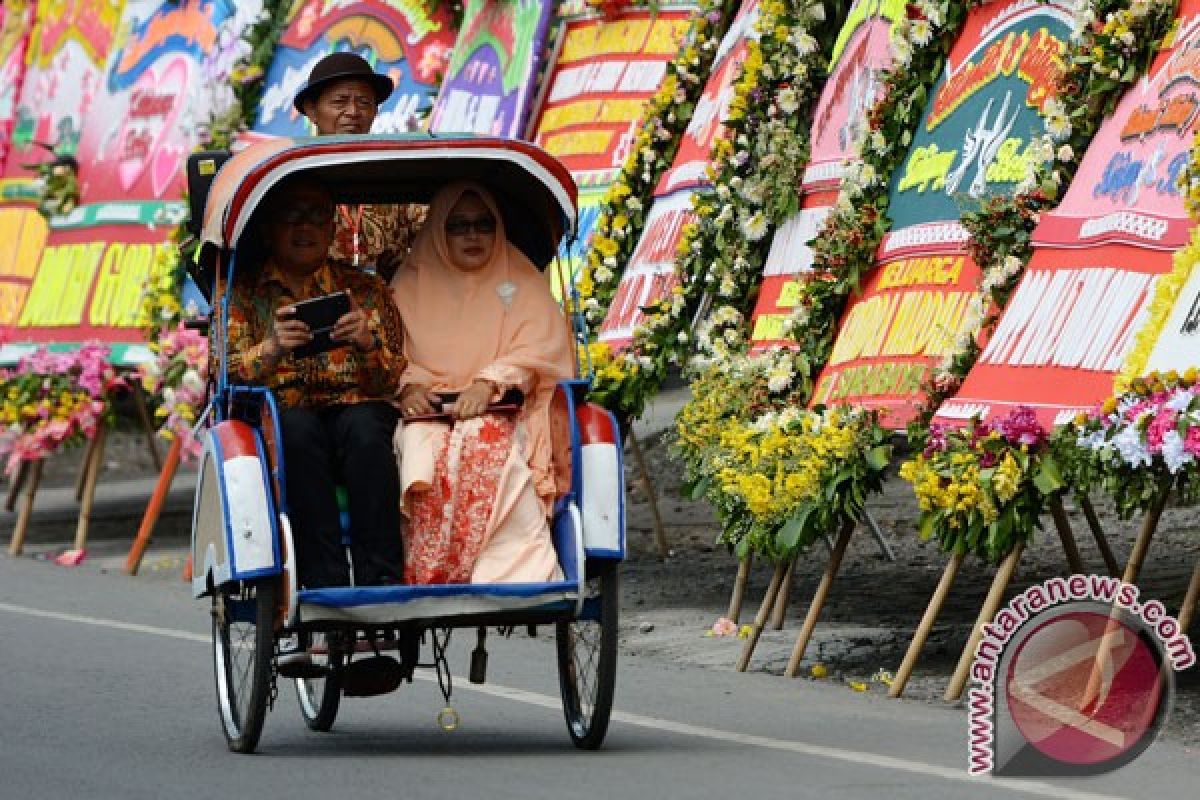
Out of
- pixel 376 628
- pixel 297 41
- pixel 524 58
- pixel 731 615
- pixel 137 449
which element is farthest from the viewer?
pixel 137 449

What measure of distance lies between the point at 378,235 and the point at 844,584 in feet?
16.8

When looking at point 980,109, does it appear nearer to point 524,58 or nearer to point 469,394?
point 469,394

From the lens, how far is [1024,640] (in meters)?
10.2

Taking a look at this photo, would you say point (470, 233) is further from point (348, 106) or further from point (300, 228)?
point (348, 106)

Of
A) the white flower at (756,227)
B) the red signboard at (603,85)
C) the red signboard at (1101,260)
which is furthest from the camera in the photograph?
the red signboard at (603,85)

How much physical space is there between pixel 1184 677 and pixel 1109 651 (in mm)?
954

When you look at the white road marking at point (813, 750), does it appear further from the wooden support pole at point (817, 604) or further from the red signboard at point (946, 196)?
the red signboard at point (946, 196)

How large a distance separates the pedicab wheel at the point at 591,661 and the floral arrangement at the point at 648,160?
5417 millimetres

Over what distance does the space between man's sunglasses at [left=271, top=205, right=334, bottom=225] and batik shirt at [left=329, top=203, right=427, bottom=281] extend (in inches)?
22.1

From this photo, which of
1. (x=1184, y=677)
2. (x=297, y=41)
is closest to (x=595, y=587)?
(x=1184, y=677)

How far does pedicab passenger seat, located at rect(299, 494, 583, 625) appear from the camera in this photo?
855 centimetres

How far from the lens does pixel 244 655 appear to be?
30.8 feet

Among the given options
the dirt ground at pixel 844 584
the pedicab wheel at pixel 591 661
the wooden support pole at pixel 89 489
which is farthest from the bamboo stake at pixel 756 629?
the wooden support pole at pixel 89 489

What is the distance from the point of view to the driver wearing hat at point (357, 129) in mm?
9977
